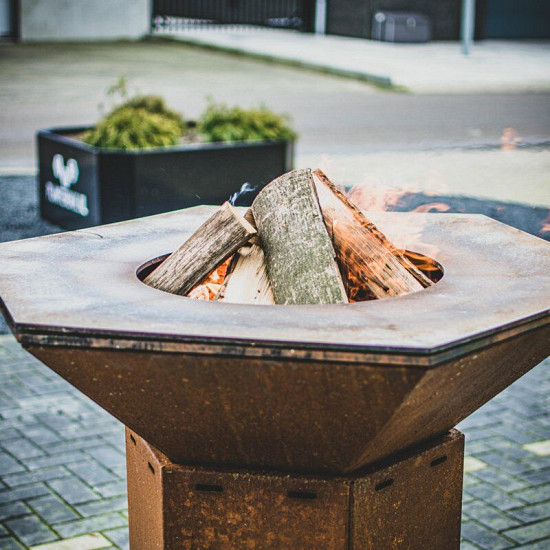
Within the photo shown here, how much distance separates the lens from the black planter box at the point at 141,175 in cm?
648

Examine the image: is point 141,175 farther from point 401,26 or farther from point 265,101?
→ point 401,26

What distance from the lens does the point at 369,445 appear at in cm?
209

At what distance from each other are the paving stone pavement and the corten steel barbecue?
0.73 metres

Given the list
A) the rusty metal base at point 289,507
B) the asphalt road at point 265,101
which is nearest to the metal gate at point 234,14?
the asphalt road at point 265,101

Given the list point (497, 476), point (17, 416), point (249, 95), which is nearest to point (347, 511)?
point (497, 476)

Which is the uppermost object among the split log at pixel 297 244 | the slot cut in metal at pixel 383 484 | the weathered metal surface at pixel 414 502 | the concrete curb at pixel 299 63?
the concrete curb at pixel 299 63

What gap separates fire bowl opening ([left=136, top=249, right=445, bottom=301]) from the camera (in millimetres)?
2656

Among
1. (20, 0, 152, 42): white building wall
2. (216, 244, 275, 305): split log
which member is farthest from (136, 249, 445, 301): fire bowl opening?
(20, 0, 152, 42): white building wall

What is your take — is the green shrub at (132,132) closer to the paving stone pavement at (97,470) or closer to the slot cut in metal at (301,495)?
the paving stone pavement at (97,470)

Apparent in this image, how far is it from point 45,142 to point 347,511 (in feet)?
18.9

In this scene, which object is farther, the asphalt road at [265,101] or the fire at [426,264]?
the asphalt road at [265,101]

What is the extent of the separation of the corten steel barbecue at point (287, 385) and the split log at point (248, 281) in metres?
0.27

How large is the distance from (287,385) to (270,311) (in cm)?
25

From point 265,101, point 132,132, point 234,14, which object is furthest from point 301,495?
point 234,14
